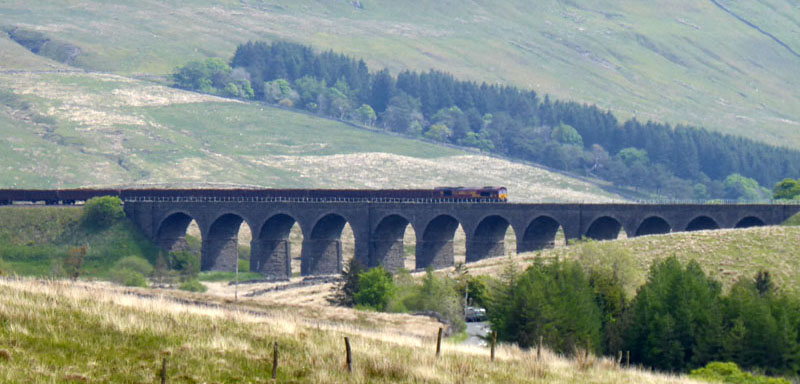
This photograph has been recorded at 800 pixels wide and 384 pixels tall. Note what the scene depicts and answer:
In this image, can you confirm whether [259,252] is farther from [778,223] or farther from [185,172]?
[185,172]

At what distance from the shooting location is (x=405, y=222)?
117 m

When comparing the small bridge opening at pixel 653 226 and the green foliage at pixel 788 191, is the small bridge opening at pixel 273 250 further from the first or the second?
the green foliage at pixel 788 191

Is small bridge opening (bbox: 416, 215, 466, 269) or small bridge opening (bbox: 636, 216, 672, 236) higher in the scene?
small bridge opening (bbox: 636, 216, 672, 236)

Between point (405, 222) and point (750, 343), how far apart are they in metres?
69.6

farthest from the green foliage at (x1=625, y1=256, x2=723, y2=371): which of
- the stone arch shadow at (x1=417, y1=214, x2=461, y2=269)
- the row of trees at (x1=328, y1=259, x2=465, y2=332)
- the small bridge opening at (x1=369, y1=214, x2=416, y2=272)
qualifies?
the small bridge opening at (x1=369, y1=214, x2=416, y2=272)

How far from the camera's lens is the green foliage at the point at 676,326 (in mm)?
50719

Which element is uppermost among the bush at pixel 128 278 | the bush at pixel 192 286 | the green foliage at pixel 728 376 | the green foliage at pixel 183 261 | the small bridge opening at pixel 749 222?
the small bridge opening at pixel 749 222

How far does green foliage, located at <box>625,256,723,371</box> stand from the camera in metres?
50.7

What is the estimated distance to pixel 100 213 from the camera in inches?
4747

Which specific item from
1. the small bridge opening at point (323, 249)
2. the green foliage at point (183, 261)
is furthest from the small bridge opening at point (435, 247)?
the green foliage at point (183, 261)

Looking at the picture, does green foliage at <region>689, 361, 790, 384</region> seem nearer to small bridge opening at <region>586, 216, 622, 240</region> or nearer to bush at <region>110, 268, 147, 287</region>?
small bridge opening at <region>586, 216, 622, 240</region>

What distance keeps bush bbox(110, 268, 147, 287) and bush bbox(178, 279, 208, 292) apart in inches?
147

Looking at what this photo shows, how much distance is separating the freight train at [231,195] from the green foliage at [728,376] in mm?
75000

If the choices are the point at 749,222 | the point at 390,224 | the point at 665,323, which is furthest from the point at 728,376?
the point at 390,224
